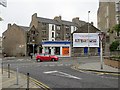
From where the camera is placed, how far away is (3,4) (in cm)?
781

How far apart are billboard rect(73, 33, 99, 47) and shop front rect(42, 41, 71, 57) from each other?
277 centimetres

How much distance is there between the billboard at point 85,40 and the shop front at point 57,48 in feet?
9.09

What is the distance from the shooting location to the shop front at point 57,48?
231 ft

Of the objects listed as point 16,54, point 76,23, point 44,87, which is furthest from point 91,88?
point 76,23

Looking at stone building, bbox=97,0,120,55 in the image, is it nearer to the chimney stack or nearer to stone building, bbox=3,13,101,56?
stone building, bbox=3,13,101,56

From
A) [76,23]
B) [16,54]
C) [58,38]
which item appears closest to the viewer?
[16,54]

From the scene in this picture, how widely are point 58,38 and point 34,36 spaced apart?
31.4 feet

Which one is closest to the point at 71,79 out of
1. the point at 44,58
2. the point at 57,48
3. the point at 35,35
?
the point at 44,58

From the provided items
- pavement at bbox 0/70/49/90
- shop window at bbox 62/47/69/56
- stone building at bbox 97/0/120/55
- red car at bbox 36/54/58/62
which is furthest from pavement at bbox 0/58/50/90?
shop window at bbox 62/47/69/56

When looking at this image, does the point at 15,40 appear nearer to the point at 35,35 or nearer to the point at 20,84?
the point at 35,35

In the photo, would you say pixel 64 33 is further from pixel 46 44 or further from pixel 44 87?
pixel 44 87

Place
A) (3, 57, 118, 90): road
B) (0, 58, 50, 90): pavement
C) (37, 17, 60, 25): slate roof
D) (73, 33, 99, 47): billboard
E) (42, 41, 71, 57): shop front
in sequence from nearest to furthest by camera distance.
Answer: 1. (0, 58, 50, 90): pavement
2. (3, 57, 118, 90): road
3. (42, 41, 71, 57): shop front
4. (73, 33, 99, 47): billboard
5. (37, 17, 60, 25): slate roof

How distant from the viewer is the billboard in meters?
71.8

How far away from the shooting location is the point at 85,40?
237ft
